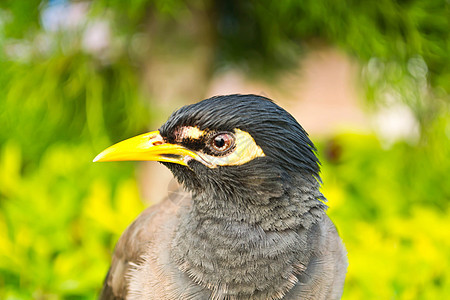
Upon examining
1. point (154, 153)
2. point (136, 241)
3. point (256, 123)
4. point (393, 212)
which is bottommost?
point (136, 241)

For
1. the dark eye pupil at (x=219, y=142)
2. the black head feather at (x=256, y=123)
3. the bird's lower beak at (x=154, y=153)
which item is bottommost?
the bird's lower beak at (x=154, y=153)

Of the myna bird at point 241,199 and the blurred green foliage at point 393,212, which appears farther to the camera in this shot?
the blurred green foliage at point 393,212

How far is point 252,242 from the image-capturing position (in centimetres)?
109

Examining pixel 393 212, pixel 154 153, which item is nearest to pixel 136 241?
pixel 154 153

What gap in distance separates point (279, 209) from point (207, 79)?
1.57 meters

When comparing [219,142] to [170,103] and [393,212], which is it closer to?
[170,103]

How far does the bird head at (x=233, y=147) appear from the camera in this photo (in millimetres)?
1064

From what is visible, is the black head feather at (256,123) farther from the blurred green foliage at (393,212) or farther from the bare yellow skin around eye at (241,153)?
the blurred green foliage at (393,212)

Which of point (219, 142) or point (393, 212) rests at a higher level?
point (393, 212)

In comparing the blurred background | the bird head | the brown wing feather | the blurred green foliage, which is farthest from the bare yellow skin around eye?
the blurred green foliage

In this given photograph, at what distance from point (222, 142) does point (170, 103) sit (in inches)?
53.3

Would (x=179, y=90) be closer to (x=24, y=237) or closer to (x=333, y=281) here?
(x=24, y=237)

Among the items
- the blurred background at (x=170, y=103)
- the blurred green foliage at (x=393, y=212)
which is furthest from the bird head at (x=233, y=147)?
the blurred green foliage at (x=393, y=212)

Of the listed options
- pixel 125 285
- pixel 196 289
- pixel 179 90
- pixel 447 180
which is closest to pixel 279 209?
pixel 196 289
